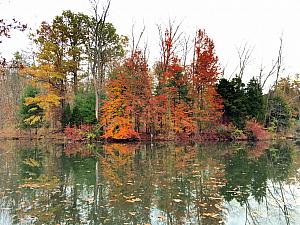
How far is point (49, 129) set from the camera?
32875mm

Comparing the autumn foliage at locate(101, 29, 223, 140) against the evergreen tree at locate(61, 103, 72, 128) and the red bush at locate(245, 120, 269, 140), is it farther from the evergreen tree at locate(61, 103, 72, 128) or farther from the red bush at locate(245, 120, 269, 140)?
the evergreen tree at locate(61, 103, 72, 128)

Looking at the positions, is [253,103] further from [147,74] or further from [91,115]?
[91,115]

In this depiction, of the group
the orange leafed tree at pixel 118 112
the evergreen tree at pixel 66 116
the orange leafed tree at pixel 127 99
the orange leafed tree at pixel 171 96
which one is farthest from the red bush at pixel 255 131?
the evergreen tree at pixel 66 116

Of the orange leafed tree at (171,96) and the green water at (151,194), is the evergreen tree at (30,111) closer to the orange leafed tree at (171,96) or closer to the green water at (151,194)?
the orange leafed tree at (171,96)

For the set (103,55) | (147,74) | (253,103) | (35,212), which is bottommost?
(35,212)

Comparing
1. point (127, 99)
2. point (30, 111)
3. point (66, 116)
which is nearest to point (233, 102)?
point (127, 99)

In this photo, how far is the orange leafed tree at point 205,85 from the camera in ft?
93.7

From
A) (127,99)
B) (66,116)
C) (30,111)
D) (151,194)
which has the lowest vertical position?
(151,194)

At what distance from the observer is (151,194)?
7953mm

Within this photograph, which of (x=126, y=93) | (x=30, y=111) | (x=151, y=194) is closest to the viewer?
(x=151, y=194)

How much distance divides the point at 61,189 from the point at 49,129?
25.5 m

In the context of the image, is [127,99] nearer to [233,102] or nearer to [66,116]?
[66,116]

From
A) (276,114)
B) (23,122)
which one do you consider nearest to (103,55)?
(23,122)

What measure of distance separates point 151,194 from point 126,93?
19285 mm
